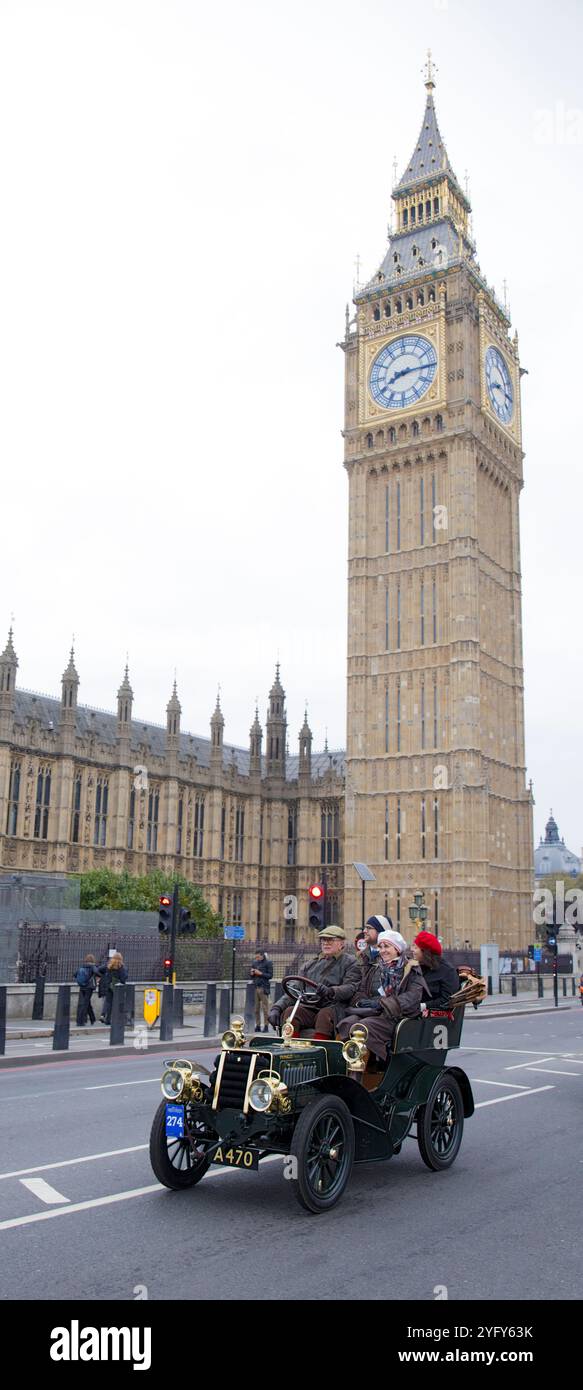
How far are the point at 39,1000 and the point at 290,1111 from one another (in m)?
16.7

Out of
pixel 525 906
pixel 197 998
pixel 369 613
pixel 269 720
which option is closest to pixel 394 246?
pixel 369 613

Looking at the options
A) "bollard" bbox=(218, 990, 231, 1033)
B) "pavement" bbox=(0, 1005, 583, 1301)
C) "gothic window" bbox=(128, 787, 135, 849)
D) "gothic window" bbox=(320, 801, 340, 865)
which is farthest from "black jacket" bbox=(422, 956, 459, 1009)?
"gothic window" bbox=(320, 801, 340, 865)

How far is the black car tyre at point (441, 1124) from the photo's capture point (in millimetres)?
7910

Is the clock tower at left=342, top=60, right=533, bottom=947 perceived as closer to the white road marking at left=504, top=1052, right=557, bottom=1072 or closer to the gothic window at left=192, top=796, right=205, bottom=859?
the gothic window at left=192, top=796, right=205, bottom=859

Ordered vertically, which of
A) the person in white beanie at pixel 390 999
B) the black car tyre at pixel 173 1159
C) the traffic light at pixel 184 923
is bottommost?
the black car tyre at pixel 173 1159

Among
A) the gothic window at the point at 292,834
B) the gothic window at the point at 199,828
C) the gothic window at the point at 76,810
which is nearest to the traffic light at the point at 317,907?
the gothic window at the point at 76,810

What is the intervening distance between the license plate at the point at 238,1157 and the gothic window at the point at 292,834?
61682mm

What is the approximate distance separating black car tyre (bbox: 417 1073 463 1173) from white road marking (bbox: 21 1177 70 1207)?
8.57 feet

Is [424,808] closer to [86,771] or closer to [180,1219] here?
[86,771]

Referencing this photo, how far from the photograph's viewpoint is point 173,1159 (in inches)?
284

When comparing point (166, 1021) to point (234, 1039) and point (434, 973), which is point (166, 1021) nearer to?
point (434, 973)

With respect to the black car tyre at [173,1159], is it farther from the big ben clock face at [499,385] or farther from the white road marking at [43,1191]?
the big ben clock face at [499,385]

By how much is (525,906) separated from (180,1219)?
6012cm
